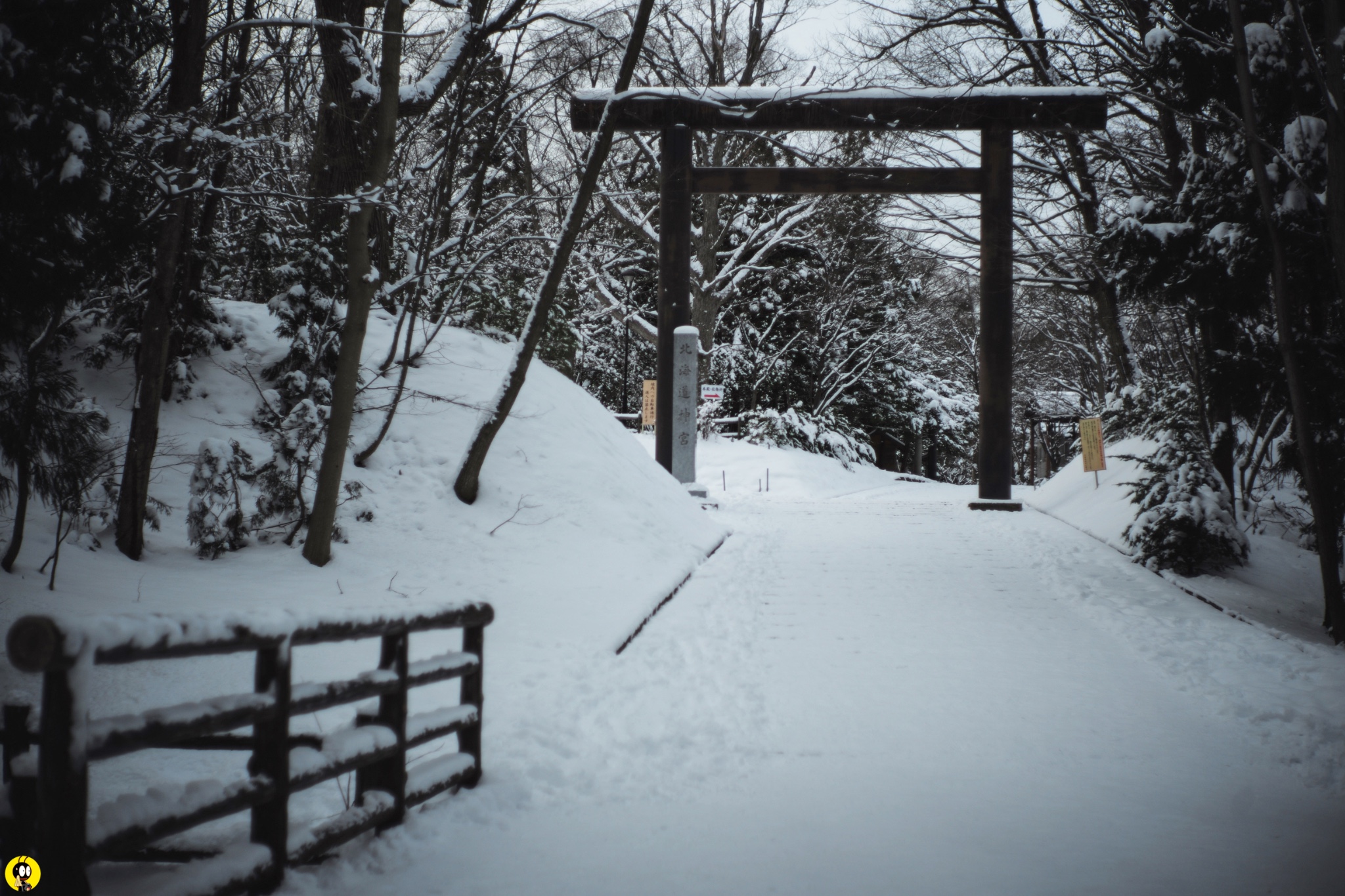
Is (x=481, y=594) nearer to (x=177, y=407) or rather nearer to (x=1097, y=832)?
(x=177, y=407)

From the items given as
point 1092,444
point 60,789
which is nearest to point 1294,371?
point 1092,444

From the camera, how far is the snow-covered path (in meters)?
3.27

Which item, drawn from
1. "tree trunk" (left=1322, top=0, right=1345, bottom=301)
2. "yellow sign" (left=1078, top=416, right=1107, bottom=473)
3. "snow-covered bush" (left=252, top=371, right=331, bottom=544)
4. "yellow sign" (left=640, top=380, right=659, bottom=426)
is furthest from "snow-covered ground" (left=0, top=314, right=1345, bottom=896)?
"yellow sign" (left=640, top=380, right=659, bottom=426)

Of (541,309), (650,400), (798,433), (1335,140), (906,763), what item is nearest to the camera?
(906,763)

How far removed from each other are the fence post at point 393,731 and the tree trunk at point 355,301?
14.8 feet

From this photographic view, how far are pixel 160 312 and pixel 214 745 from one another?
544 centimetres

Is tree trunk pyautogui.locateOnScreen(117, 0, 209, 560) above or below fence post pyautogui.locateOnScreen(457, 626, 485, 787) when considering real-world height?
above

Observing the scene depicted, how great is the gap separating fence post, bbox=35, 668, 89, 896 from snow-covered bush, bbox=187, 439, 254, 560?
5.73 meters

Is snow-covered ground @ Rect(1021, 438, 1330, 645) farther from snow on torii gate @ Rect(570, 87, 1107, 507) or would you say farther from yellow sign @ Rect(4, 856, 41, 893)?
yellow sign @ Rect(4, 856, 41, 893)

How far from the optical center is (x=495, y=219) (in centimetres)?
909

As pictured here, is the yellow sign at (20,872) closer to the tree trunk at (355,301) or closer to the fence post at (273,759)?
the fence post at (273,759)

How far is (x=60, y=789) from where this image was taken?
2146 mm

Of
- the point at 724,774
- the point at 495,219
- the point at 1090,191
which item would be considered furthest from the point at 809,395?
the point at 724,774

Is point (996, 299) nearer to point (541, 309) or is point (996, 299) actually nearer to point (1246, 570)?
point (1246, 570)
